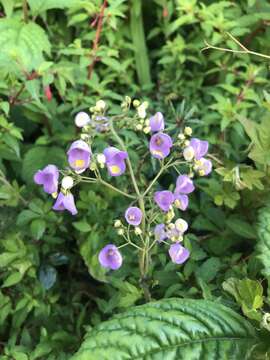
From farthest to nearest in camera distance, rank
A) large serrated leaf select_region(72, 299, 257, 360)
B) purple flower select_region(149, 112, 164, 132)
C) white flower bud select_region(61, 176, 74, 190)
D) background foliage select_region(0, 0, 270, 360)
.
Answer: background foliage select_region(0, 0, 270, 360) < purple flower select_region(149, 112, 164, 132) < white flower bud select_region(61, 176, 74, 190) < large serrated leaf select_region(72, 299, 257, 360)

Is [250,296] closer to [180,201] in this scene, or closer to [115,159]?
[180,201]

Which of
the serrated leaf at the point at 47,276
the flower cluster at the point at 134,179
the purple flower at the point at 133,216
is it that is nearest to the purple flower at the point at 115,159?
the flower cluster at the point at 134,179

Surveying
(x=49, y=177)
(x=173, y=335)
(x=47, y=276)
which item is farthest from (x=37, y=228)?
(x=173, y=335)

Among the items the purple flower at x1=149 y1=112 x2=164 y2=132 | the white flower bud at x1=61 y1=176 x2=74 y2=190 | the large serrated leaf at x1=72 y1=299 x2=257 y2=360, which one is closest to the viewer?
the large serrated leaf at x1=72 y1=299 x2=257 y2=360

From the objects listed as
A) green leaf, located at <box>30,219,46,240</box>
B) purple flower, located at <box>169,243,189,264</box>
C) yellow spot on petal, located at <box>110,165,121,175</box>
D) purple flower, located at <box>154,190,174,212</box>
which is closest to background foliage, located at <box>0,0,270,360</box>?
green leaf, located at <box>30,219,46,240</box>

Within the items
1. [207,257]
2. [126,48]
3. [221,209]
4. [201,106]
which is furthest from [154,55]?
[207,257]

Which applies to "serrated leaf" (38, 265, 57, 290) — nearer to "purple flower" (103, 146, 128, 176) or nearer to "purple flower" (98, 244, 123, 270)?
"purple flower" (98, 244, 123, 270)

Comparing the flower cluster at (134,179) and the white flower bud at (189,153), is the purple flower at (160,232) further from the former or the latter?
the white flower bud at (189,153)
